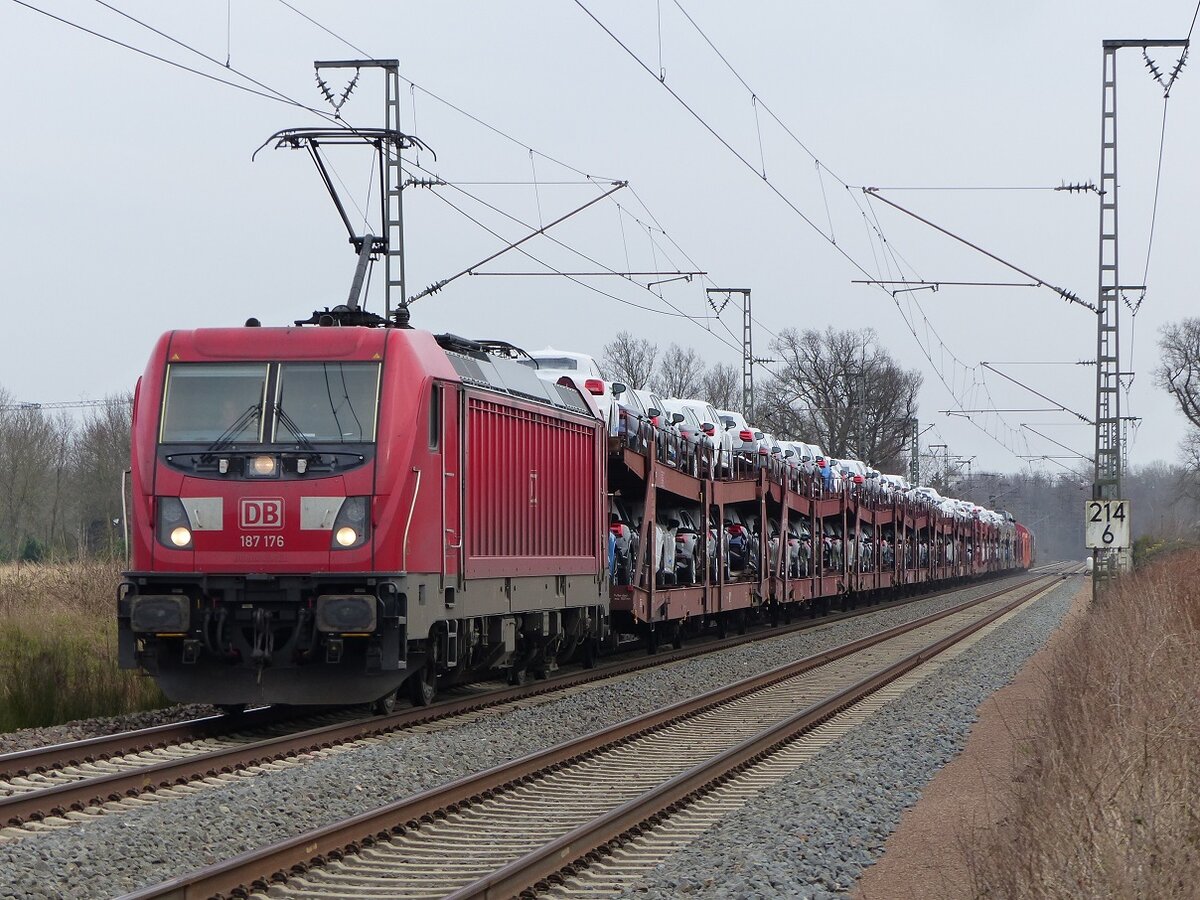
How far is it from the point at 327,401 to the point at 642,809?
557 centimetres

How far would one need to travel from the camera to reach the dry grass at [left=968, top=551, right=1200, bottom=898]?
18.2 feet

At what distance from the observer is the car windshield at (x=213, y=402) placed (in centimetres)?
1389

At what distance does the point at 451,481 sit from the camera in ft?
48.8

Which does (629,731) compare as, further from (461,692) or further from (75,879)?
(75,879)

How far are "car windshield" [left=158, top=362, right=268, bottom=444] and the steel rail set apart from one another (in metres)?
5.02

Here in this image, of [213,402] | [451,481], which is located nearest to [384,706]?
[451,481]

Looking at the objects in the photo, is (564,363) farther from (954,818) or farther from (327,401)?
(954,818)

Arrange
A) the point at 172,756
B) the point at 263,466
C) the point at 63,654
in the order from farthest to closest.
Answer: the point at 63,654
the point at 263,466
the point at 172,756

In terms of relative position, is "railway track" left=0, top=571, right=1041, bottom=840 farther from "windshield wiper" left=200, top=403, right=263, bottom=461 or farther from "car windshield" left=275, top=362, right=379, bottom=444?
"car windshield" left=275, top=362, right=379, bottom=444

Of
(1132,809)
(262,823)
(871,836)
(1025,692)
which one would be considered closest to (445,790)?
(262,823)

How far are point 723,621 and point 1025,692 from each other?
12624 mm

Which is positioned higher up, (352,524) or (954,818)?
(352,524)

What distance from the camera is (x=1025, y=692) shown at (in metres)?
18.3

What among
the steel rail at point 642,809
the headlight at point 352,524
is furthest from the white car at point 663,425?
the headlight at point 352,524
